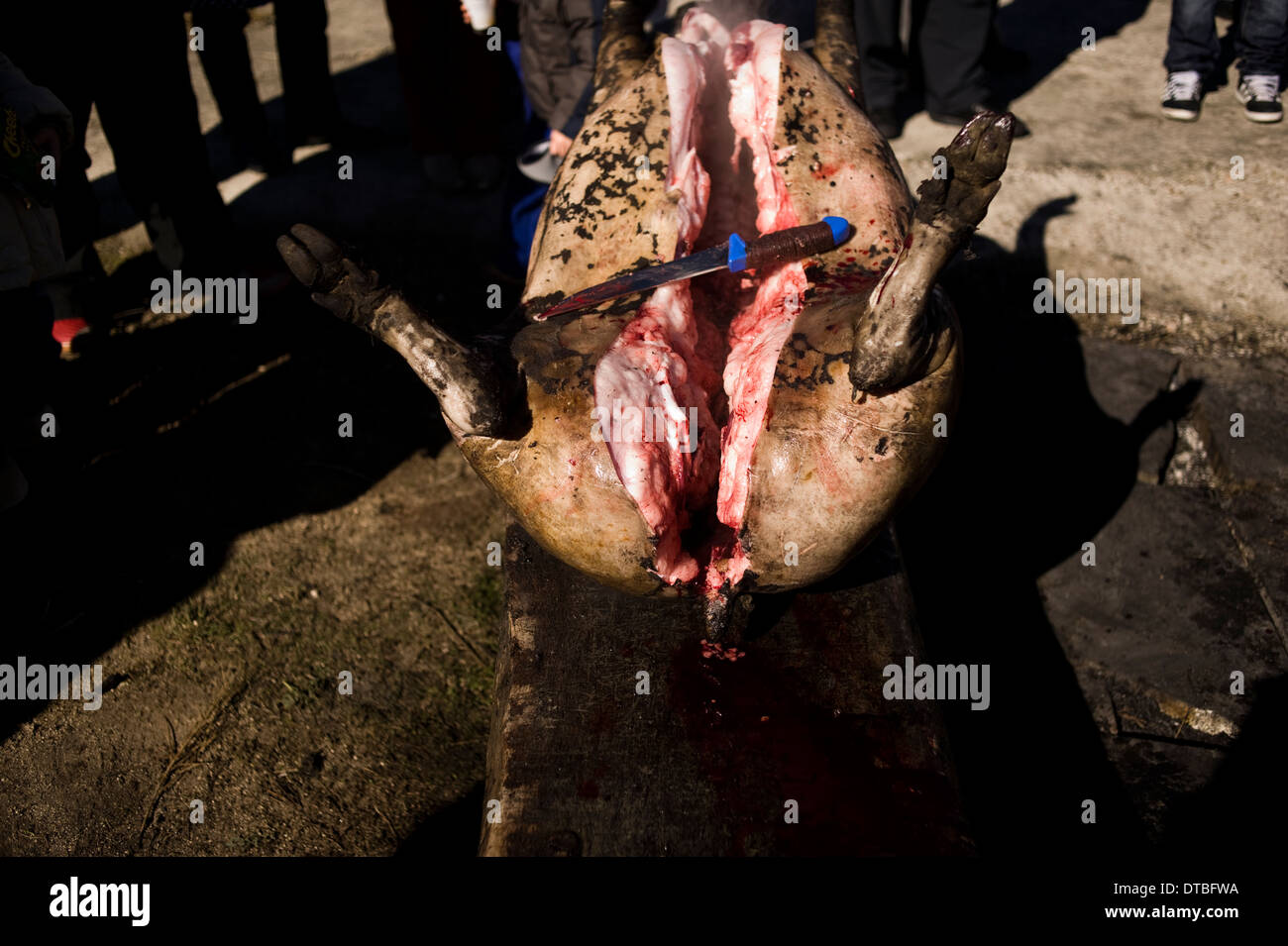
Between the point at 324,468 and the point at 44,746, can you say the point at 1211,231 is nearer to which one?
the point at 324,468

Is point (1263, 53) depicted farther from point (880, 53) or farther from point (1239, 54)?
point (880, 53)

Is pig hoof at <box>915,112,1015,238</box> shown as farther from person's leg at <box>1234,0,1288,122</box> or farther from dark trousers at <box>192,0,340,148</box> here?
person's leg at <box>1234,0,1288,122</box>

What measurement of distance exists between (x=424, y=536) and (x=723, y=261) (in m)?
1.57

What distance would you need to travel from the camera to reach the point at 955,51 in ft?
16.0

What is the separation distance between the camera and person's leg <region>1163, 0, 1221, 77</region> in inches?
186

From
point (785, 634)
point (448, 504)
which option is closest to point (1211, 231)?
point (785, 634)

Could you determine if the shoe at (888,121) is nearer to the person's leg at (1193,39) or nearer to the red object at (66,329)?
the person's leg at (1193,39)

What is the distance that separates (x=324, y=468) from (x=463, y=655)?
1055 mm

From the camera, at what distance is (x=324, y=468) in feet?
11.0

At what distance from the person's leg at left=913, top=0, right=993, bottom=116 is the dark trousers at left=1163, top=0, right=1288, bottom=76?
3.43 feet

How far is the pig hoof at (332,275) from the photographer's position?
6.09ft

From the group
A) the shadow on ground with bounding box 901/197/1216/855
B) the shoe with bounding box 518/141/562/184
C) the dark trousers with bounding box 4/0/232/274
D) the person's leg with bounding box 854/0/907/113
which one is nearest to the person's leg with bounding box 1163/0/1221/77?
the person's leg with bounding box 854/0/907/113

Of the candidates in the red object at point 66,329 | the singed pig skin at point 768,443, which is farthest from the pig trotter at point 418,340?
the red object at point 66,329

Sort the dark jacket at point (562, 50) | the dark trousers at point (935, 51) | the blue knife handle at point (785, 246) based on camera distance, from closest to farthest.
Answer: the blue knife handle at point (785, 246) < the dark jacket at point (562, 50) < the dark trousers at point (935, 51)
